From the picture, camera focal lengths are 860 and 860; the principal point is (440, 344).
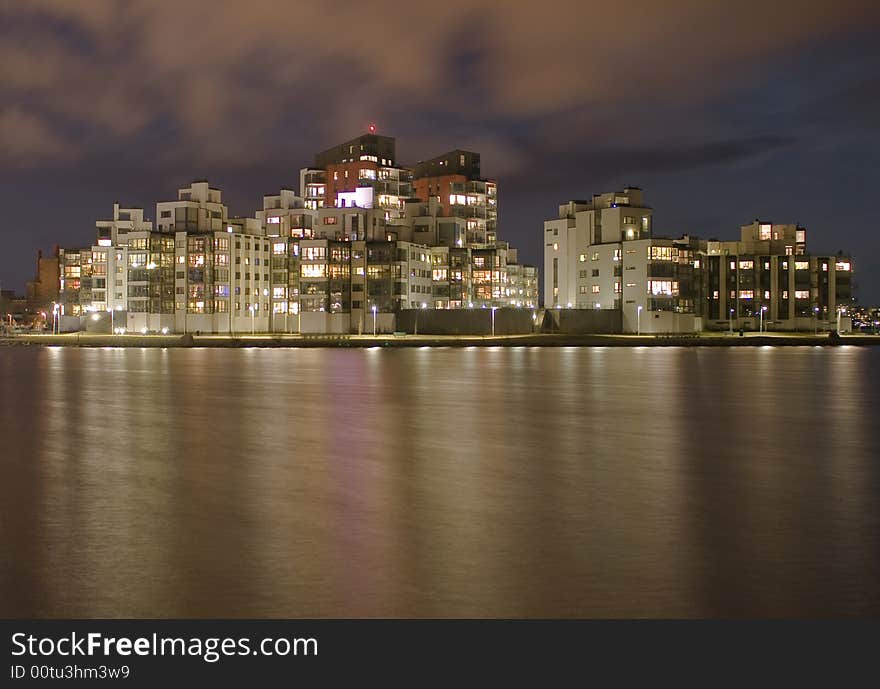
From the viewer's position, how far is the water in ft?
29.2

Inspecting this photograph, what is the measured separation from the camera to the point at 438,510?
13.1 metres

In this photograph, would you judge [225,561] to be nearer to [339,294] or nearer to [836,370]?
[836,370]

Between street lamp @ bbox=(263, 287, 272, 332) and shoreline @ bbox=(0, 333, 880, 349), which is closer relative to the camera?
shoreline @ bbox=(0, 333, 880, 349)

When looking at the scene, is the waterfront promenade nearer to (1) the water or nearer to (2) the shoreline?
(2) the shoreline

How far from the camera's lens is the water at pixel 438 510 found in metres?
8.89

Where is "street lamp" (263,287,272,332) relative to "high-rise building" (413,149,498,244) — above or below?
below

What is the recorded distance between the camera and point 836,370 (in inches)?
2158

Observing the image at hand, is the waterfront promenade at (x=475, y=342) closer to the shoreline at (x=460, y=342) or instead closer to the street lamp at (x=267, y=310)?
the shoreline at (x=460, y=342)

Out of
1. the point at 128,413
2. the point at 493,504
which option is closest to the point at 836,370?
the point at 128,413

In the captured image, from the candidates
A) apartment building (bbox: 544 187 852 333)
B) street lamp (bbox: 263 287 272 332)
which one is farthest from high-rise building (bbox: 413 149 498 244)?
street lamp (bbox: 263 287 272 332)

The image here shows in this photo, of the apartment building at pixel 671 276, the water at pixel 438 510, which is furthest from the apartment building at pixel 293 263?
the water at pixel 438 510

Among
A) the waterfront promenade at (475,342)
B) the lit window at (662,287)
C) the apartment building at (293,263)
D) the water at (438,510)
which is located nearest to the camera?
the water at (438,510)

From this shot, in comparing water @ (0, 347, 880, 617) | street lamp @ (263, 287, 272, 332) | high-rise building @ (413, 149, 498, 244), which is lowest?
water @ (0, 347, 880, 617)

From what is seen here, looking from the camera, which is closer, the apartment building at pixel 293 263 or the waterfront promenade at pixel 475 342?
the waterfront promenade at pixel 475 342
